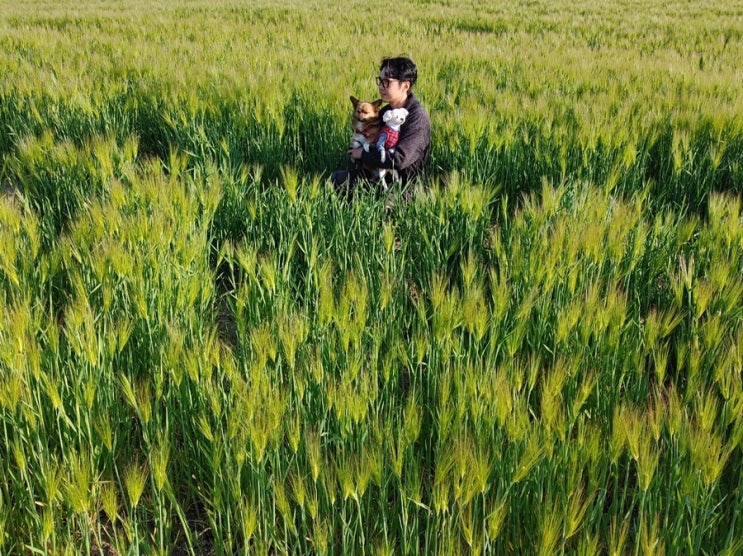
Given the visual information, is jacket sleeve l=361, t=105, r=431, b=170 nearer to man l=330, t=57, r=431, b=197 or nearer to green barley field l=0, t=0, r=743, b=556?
man l=330, t=57, r=431, b=197

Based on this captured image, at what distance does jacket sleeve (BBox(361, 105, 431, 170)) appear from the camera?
2.85 metres

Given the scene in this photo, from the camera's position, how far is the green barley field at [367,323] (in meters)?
1.07

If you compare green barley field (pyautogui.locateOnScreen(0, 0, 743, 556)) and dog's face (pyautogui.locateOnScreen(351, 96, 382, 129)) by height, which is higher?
dog's face (pyautogui.locateOnScreen(351, 96, 382, 129))

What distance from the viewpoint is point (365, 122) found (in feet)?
9.71

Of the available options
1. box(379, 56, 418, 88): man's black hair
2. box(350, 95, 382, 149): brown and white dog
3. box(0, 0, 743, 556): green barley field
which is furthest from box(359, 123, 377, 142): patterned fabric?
box(0, 0, 743, 556): green barley field

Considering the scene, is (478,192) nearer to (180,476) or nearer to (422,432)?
(422,432)

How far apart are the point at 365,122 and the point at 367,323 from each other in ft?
4.72

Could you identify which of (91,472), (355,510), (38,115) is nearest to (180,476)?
(91,472)

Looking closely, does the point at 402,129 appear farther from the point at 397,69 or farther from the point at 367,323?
the point at 367,323

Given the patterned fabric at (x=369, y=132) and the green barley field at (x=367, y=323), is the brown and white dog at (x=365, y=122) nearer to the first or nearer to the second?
the patterned fabric at (x=369, y=132)

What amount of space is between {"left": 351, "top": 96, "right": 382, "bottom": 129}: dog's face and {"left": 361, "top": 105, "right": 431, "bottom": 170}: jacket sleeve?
0.14 meters

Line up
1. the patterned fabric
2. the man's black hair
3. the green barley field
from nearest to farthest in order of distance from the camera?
the green barley field → the man's black hair → the patterned fabric

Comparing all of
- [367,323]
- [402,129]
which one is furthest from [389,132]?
[367,323]

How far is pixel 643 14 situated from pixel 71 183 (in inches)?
350
